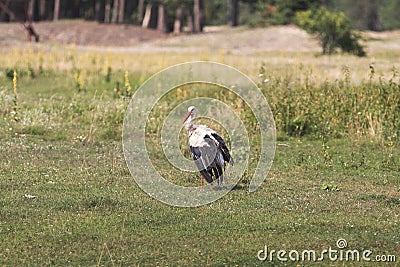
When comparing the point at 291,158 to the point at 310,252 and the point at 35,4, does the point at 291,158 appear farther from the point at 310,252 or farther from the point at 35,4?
the point at 35,4

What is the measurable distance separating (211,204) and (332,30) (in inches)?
1279

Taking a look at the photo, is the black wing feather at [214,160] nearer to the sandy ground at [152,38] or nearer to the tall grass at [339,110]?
the tall grass at [339,110]

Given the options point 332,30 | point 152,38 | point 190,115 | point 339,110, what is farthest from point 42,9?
point 190,115

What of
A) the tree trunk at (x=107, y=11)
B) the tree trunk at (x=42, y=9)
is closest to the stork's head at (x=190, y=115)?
the tree trunk at (x=107, y=11)

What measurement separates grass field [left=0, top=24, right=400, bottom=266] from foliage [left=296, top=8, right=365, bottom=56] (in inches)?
876

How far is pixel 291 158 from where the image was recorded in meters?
13.8

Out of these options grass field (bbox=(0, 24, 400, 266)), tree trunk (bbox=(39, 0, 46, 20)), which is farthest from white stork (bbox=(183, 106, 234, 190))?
tree trunk (bbox=(39, 0, 46, 20))

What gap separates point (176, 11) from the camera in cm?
7650

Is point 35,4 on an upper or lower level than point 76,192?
lower

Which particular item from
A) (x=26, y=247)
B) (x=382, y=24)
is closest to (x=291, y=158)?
(x=26, y=247)

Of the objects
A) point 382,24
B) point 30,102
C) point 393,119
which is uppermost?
point 393,119

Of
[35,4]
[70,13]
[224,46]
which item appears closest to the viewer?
[224,46]

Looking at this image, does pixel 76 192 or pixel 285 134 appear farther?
pixel 285 134

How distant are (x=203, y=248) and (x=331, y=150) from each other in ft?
23.3
